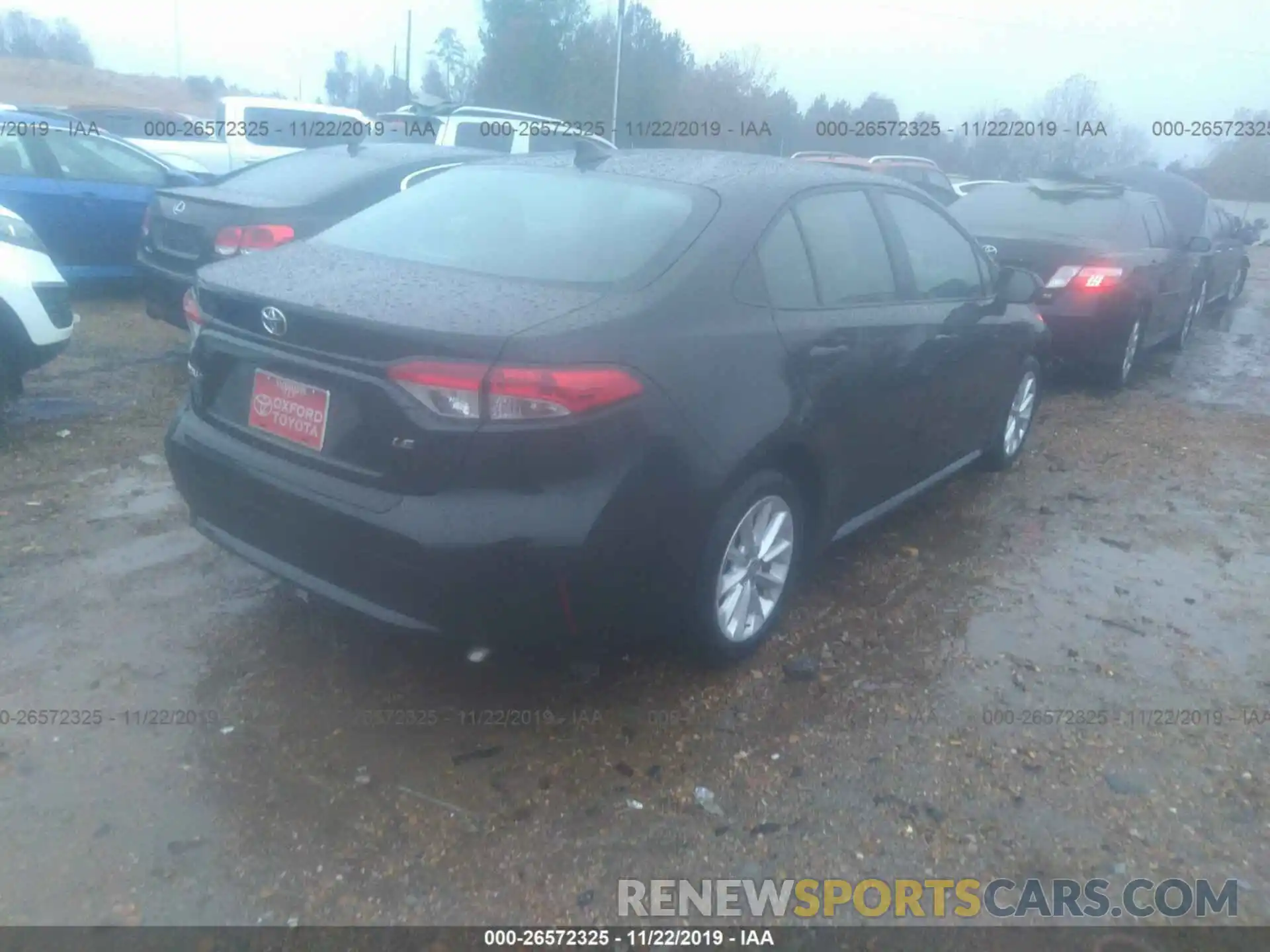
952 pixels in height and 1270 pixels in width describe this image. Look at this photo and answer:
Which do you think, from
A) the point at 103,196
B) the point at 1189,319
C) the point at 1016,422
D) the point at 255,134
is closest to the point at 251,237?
the point at 103,196

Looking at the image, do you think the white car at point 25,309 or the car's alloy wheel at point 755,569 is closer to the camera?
the car's alloy wheel at point 755,569

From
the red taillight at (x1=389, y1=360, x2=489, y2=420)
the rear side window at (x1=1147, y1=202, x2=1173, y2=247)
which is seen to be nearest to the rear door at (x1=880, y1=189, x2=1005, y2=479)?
the red taillight at (x1=389, y1=360, x2=489, y2=420)

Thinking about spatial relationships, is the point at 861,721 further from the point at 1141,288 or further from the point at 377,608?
the point at 1141,288

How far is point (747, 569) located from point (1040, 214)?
5875 millimetres

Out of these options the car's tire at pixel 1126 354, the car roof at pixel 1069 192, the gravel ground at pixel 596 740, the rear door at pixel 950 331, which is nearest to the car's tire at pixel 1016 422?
the rear door at pixel 950 331

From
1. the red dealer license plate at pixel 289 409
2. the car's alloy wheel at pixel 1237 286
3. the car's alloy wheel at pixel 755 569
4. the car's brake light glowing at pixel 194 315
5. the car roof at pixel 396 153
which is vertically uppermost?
the car roof at pixel 396 153

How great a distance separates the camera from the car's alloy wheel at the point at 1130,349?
25.6 feet

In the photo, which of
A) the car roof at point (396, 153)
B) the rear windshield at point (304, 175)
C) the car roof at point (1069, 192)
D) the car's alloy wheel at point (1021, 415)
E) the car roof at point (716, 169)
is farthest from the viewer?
the car roof at point (1069, 192)

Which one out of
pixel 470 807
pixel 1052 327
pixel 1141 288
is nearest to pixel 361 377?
pixel 470 807

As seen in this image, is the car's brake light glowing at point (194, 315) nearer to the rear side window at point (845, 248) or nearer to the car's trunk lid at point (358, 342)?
the car's trunk lid at point (358, 342)

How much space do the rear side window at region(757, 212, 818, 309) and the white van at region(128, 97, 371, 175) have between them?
31.9 feet

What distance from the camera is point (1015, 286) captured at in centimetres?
513

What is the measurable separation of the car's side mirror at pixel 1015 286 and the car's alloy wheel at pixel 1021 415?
0.62 metres

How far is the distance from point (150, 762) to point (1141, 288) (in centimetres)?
733
